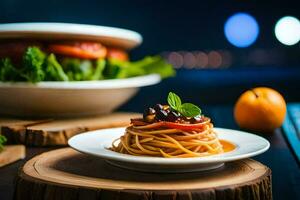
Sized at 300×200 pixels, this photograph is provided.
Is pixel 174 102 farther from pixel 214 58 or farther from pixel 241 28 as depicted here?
pixel 214 58

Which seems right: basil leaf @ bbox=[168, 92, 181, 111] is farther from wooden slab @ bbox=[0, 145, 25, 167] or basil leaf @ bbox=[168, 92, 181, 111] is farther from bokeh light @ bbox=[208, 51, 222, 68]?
bokeh light @ bbox=[208, 51, 222, 68]

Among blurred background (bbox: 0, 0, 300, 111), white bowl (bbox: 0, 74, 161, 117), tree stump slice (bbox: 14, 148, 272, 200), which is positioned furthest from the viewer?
blurred background (bbox: 0, 0, 300, 111)

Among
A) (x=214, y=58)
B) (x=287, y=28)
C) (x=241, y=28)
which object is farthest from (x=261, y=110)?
(x=287, y=28)

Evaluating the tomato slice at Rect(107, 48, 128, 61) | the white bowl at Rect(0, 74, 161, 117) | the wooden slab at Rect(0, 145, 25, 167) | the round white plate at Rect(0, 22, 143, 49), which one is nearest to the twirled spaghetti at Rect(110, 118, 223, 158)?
the wooden slab at Rect(0, 145, 25, 167)

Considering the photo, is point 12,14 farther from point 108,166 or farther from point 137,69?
point 108,166

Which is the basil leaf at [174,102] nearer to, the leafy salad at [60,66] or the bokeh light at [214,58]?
the leafy salad at [60,66]

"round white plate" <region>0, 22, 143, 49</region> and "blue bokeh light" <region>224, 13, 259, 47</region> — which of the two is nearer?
"round white plate" <region>0, 22, 143, 49</region>

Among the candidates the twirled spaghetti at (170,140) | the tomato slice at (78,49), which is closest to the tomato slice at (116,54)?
the tomato slice at (78,49)
